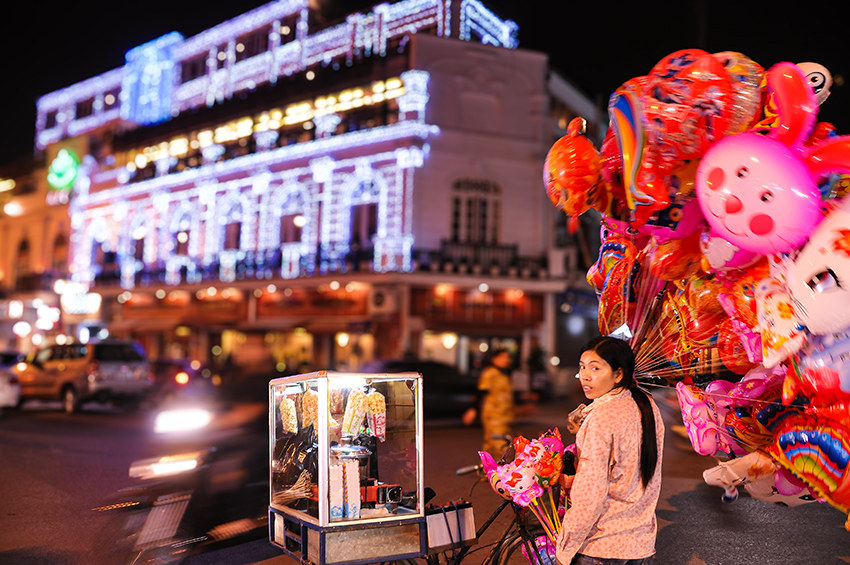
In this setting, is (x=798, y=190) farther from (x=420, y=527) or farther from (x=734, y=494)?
(x=734, y=494)

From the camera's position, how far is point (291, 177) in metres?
24.1

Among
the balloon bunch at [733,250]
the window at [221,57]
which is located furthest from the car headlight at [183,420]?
the window at [221,57]

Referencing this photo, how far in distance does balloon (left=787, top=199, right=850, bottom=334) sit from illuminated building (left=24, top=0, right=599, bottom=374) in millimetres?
17453

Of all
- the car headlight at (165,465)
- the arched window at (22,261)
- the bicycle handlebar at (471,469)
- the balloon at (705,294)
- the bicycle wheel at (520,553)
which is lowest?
the car headlight at (165,465)

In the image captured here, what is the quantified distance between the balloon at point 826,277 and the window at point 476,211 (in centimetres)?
1853

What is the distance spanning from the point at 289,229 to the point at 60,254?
17874 mm

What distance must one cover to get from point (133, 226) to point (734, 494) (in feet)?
97.8

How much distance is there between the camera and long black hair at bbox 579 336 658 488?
301cm

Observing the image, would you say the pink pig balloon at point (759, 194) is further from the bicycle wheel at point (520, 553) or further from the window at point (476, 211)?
the window at point (476, 211)

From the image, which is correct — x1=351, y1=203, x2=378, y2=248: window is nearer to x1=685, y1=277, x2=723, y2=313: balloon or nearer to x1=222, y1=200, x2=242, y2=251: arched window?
x1=222, y1=200, x2=242, y2=251: arched window

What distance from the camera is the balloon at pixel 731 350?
422cm

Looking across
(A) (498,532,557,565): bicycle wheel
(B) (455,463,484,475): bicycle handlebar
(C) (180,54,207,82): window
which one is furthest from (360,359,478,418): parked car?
(C) (180,54,207,82): window

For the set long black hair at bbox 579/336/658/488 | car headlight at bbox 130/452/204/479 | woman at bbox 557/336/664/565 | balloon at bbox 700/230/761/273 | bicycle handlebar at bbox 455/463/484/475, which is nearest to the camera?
woman at bbox 557/336/664/565

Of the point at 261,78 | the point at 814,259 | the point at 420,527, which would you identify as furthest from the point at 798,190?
the point at 261,78
